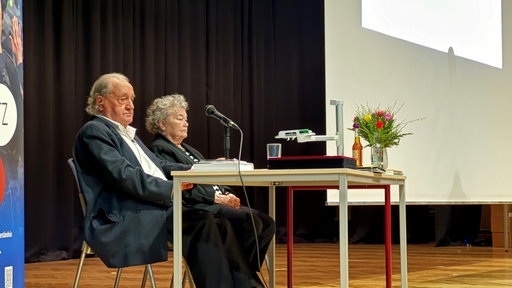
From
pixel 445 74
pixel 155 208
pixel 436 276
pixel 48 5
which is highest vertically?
pixel 48 5

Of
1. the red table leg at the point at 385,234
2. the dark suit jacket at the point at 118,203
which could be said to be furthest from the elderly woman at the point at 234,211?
the dark suit jacket at the point at 118,203

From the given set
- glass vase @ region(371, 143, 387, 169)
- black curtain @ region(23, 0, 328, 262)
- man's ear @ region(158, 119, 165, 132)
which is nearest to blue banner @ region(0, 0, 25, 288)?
man's ear @ region(158, 119, 165, 132)

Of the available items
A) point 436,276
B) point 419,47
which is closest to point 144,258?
point 436,276

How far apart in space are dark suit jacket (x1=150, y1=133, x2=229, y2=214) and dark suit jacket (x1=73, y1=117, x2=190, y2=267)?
0.49 m

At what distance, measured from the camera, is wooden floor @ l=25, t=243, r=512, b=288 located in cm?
445

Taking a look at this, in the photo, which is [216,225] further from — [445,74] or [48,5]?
[48,5]

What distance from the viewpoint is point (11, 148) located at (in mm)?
2855

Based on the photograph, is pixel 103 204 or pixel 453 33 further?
pixel 453 33

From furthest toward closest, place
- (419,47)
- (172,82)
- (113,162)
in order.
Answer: (172,82) → (419,47) → (113,162)

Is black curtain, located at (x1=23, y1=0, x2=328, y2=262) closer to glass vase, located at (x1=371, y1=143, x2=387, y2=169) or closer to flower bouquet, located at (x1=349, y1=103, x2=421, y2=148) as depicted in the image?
flower bouquet, located at (x1=349, y1=103, x2=421, y2=148)

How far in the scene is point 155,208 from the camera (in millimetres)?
2914

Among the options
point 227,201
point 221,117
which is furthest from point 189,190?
point 221,117

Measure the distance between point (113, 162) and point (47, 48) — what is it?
3643 millimetres

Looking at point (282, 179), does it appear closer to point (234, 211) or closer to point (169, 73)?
point (234, 211)
